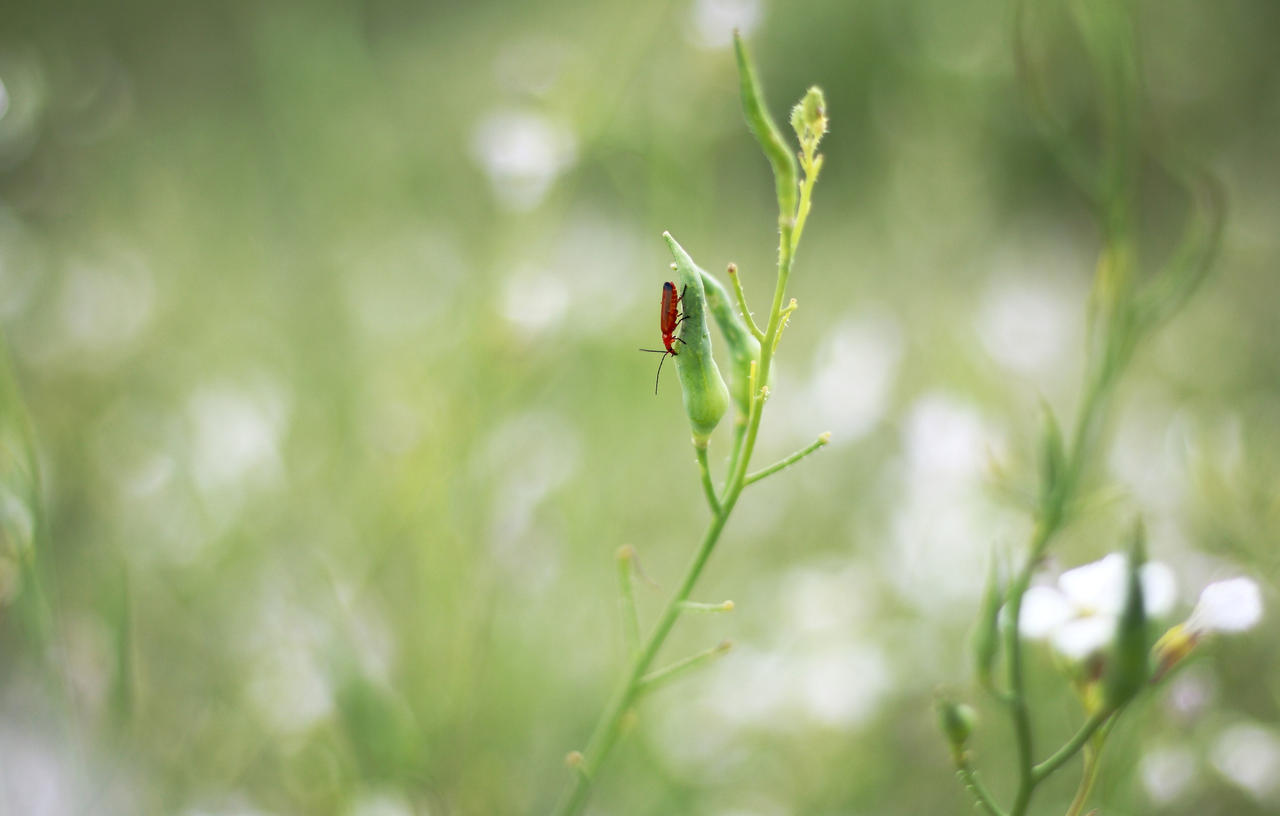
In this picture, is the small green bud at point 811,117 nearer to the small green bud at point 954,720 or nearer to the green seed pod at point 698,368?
the green seed pod at point 698,368

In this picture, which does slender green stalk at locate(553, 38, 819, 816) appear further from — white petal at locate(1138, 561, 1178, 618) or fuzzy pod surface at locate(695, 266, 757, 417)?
white petal at locate(1138, 561, 1178, 618)

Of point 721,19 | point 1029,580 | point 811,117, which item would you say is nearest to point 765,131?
point 811,117

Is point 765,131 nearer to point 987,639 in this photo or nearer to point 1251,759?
point 987,639

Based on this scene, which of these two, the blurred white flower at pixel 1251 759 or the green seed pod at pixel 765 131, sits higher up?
the green seed pod at pixel 765 131

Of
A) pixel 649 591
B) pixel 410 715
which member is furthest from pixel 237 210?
pixel 410 715

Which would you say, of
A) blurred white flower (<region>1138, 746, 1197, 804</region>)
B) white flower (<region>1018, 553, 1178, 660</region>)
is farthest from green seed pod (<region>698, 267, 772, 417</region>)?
blurred white flower (<region>1138, 746, 1197, 804</region>)

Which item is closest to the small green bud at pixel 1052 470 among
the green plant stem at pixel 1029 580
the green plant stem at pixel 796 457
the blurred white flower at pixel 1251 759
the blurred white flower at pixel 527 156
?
the green plant stem at pixel 1029 580

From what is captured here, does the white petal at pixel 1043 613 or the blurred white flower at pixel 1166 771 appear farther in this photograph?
the blurred white flower at pixel 1166 771

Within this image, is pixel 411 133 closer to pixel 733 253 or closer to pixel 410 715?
pixel 733 253
